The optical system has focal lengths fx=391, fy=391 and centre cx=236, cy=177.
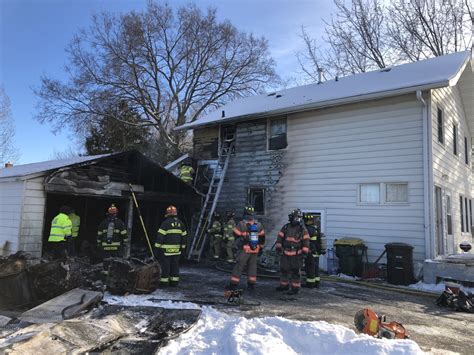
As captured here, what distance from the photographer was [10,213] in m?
10.0

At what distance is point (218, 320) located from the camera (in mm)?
6168

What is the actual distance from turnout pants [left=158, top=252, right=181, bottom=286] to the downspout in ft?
21.7

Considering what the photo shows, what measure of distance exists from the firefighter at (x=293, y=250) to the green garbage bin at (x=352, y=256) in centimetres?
295

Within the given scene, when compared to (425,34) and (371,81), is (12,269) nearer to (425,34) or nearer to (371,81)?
(371,81)

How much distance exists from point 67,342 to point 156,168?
9023mm

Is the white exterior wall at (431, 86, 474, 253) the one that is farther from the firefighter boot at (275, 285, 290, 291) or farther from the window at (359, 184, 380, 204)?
the firefighter boot at (275, 285, 290, 291)

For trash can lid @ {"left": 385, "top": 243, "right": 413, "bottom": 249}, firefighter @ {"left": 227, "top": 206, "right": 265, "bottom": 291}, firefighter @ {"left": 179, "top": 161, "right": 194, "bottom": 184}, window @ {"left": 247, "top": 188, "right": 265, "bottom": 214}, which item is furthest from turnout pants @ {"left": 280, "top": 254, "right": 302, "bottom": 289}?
firefighter @ {"left": 179, "top": 161, "right": 194, "bottom": 184}

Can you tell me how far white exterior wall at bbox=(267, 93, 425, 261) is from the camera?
11.0m

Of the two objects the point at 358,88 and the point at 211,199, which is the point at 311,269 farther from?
the point at 211,199

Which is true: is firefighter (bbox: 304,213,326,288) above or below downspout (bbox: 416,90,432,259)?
below

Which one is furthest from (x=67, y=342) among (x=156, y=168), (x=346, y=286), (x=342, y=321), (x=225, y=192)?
(x=225, y=192)

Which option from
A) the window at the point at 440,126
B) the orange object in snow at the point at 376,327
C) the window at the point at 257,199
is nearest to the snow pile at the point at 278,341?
the orange object in snow at the point at 376,327

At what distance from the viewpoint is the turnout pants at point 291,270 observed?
8735mm

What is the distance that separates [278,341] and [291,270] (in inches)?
166
